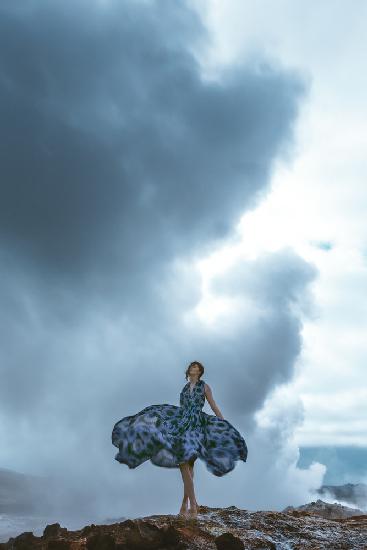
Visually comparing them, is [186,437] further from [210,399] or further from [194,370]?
[194,370]

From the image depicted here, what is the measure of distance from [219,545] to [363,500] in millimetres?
103261

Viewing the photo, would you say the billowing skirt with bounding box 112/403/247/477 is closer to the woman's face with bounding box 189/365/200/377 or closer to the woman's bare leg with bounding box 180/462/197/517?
the woman's bare leg with bounding box 180/462/197/517

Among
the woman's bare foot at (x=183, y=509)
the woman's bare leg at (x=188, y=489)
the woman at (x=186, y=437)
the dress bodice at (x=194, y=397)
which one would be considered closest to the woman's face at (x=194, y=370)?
the woman at (x=186, y=437)

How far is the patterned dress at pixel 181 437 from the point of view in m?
11.4

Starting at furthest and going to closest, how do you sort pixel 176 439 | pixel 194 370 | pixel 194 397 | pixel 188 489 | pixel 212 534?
1. pixel 194 370
2. pixel 194 397
3. pixel 176 439
4. pixel 188 489
5. pixel 212 534

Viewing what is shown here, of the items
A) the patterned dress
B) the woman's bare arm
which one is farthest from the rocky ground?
the woman's bare arm

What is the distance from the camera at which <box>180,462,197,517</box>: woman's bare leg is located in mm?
10828

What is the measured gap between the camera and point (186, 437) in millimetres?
11648

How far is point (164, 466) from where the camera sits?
11375 millimetres

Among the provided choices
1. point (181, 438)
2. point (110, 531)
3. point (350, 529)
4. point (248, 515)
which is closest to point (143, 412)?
point (181, 438)

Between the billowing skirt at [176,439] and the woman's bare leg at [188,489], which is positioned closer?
the woman's bare leg at [188,489]

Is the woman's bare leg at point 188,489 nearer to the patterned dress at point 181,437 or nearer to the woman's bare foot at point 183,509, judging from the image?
the woman's bare foot at point 183,509

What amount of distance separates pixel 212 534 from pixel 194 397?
3.64 metres

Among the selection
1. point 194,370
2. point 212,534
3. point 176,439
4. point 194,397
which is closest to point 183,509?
point 176,439
